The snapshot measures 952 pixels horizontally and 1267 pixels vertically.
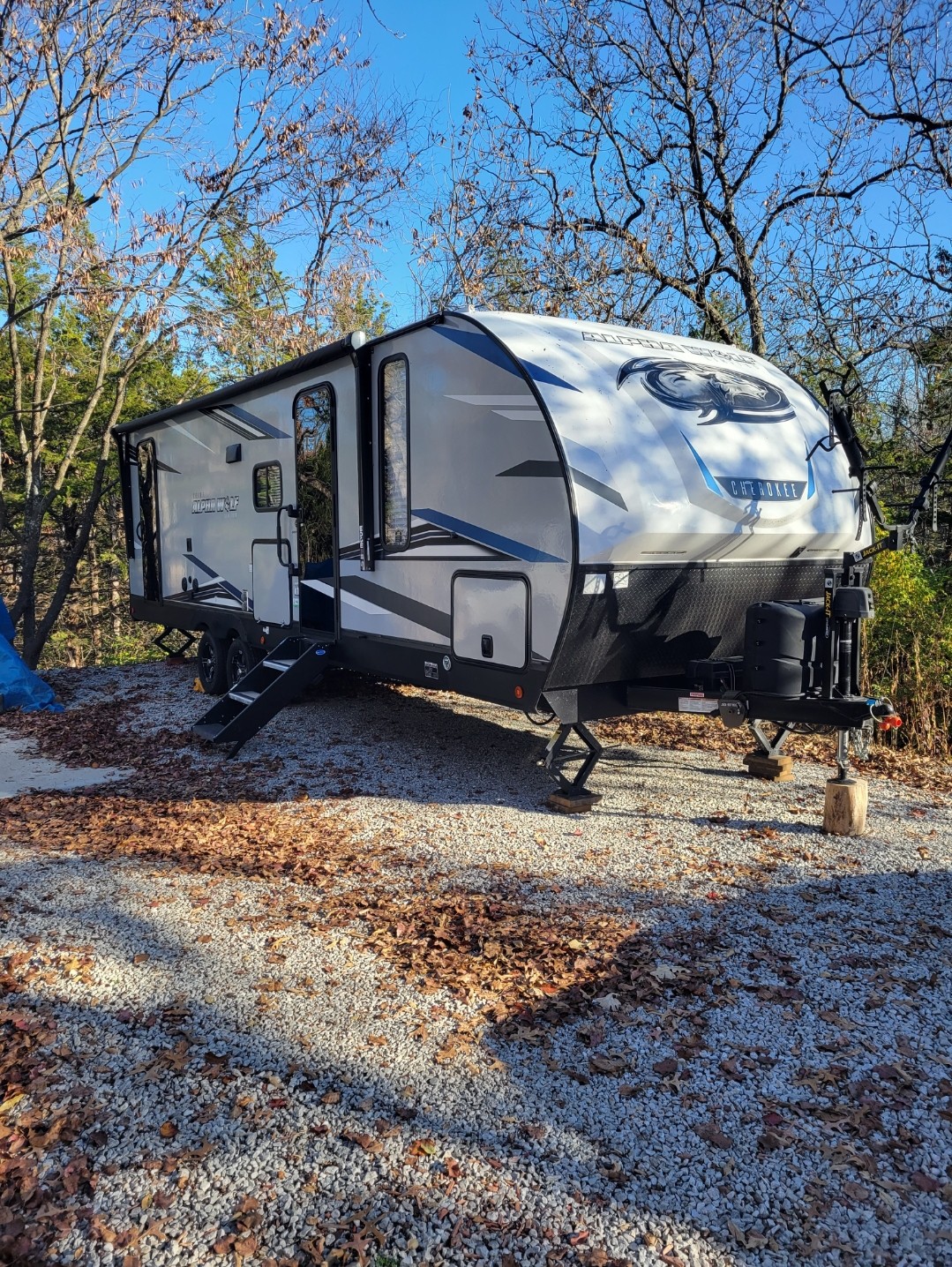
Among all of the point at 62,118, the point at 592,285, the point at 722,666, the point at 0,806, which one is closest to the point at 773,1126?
the point at 722,666

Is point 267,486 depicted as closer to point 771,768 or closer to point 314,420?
point 314,420

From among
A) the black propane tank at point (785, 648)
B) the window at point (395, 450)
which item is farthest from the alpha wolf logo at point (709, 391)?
the window at point (395, 450)

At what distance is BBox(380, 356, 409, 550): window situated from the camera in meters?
6.34

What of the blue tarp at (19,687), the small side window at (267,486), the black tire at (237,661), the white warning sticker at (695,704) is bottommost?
the blue tarp at (19,687)

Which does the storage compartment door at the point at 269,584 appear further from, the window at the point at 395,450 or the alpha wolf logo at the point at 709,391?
the alpha wolf logo at the point at 709,391

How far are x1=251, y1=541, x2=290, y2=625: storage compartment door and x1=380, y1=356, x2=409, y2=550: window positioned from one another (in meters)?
1.63

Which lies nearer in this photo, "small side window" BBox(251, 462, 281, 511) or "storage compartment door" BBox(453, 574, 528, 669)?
"storage compartment door" BBox(453, 574, 528, 669)

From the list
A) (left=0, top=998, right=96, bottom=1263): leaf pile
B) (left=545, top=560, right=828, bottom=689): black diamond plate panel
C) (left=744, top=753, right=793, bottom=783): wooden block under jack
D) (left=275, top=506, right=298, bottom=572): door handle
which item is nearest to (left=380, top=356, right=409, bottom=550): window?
(left=275, top=506, right=298, bottom=572): door handle

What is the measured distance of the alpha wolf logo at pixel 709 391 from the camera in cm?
560

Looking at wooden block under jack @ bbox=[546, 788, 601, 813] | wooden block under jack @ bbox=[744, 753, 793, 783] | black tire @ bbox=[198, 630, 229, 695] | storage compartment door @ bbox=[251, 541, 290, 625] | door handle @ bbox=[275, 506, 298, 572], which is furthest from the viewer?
black tire @ bbox=[198, 630, 229, 695]

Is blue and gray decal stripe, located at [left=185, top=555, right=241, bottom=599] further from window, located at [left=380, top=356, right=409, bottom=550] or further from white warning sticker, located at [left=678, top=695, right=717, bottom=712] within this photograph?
white warning sticker, located at [left=678, top=695, right=717, bottom=712]

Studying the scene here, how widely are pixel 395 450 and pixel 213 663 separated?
175 inches

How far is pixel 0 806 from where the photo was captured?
21.0 ft

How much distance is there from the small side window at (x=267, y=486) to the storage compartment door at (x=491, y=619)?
2.84 metres
